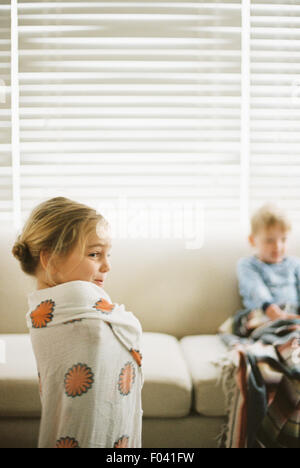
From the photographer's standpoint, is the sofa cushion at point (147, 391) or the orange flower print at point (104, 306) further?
the sofa cushion at point (147, 391)

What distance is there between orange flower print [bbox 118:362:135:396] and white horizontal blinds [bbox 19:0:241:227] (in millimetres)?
974

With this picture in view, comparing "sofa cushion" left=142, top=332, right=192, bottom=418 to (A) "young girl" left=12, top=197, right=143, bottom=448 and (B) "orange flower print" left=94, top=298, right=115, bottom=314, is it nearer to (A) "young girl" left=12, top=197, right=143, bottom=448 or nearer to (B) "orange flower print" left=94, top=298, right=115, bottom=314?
(A) "young girl" left=12, top=197, right=143, bottom=448

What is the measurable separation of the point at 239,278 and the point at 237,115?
710 mm

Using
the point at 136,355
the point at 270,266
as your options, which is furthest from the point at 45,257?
the point at 270,266

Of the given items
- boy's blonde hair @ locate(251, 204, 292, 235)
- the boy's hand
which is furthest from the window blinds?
the boy's hand

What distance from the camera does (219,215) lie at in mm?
1669

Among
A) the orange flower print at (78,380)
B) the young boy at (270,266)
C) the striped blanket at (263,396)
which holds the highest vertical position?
the young boy at (270,266)

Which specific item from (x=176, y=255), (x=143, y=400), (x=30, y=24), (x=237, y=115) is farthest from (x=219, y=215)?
(x=30, y=24)

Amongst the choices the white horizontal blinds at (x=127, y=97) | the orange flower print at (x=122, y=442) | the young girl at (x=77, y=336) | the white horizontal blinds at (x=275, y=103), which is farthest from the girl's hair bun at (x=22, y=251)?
the white horizontal blinds at (x=275, y=103)

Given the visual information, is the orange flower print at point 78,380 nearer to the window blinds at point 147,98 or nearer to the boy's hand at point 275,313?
the boy's hand at point 275,313

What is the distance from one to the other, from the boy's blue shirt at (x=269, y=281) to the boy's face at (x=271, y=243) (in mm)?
27

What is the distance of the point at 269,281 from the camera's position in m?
1.47

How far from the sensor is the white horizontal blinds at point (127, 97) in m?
1.58

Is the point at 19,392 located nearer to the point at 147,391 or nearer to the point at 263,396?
→ the point at 147,391
